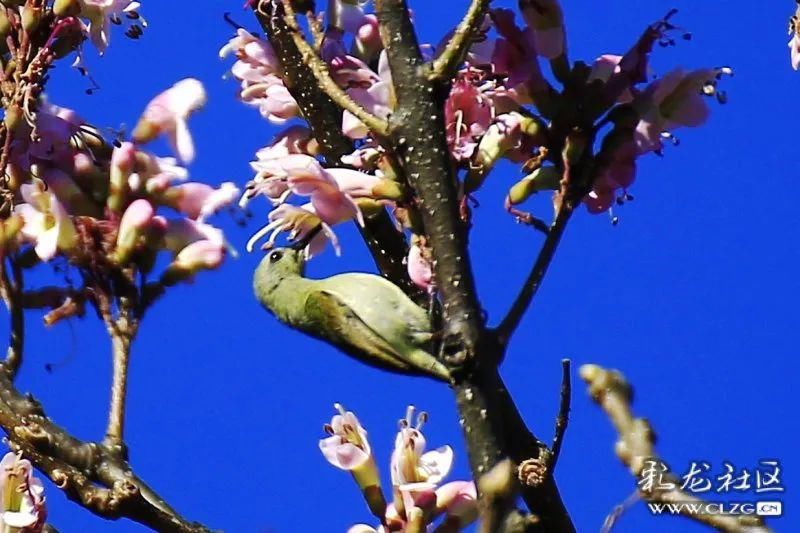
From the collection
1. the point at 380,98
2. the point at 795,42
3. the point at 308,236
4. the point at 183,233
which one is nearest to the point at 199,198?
the point at 183,233

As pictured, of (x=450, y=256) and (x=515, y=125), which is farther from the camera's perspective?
(x=515, y=125)

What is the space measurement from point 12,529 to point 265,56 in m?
1.38

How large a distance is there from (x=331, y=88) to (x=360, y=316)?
66 cm

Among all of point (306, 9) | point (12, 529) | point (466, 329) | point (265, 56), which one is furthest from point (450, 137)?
point (12, 529)

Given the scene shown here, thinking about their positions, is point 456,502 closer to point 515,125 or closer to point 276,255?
point 515,125

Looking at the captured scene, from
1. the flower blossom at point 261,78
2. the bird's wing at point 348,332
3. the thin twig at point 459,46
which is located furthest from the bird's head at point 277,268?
the thin twig at point 459,46

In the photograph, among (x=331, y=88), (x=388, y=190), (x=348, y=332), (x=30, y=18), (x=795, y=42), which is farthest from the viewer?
(x=795, y=42)

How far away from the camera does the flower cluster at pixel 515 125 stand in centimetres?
276

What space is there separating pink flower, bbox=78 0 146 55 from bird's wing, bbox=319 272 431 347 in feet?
2.83

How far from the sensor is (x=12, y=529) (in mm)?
2779

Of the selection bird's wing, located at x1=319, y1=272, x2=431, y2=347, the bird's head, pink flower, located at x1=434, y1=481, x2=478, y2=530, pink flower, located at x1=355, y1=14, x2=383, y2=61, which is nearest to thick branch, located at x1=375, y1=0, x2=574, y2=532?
bird's wing, located at x1=319, y1=272, x2=431, y2=347

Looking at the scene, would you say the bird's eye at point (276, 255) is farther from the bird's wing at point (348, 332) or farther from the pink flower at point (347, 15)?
the pink flower at point (347, 15)

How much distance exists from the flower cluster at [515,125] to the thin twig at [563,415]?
37 cm

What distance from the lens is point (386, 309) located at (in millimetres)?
2959
